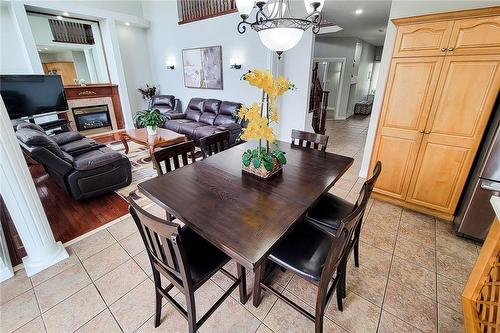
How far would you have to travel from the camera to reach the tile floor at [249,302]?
58.6 inches

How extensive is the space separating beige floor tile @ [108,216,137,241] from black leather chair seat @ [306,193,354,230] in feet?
5.98

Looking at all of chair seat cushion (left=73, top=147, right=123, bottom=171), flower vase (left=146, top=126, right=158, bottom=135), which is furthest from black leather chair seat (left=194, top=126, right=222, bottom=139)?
chair seat cushion (left=73, top=147, right=123, bottom=171)

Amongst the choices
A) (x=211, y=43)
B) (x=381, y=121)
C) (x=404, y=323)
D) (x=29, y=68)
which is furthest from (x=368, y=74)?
(x=29, y=68)

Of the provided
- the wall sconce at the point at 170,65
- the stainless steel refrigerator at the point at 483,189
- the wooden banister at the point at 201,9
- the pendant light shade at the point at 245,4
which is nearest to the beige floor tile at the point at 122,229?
the pendant light shade at the point at 245,4

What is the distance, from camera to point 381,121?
264 cm

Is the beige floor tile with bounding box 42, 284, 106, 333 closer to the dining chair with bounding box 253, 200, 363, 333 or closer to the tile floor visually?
the tile floor

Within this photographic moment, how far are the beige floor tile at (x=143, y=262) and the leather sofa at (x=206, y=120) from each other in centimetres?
264

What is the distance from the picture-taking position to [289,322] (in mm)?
1496

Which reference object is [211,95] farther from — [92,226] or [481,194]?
[481,194]

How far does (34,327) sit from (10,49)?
5.59 meters

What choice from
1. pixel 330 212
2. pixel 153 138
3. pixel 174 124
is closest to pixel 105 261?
pixel 330 212

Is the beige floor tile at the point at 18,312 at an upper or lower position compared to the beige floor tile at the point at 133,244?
lower

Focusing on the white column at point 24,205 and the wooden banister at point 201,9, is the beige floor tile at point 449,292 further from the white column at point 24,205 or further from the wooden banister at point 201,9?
the wooden banister at point 201,9

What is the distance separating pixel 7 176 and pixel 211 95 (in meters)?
4.49
